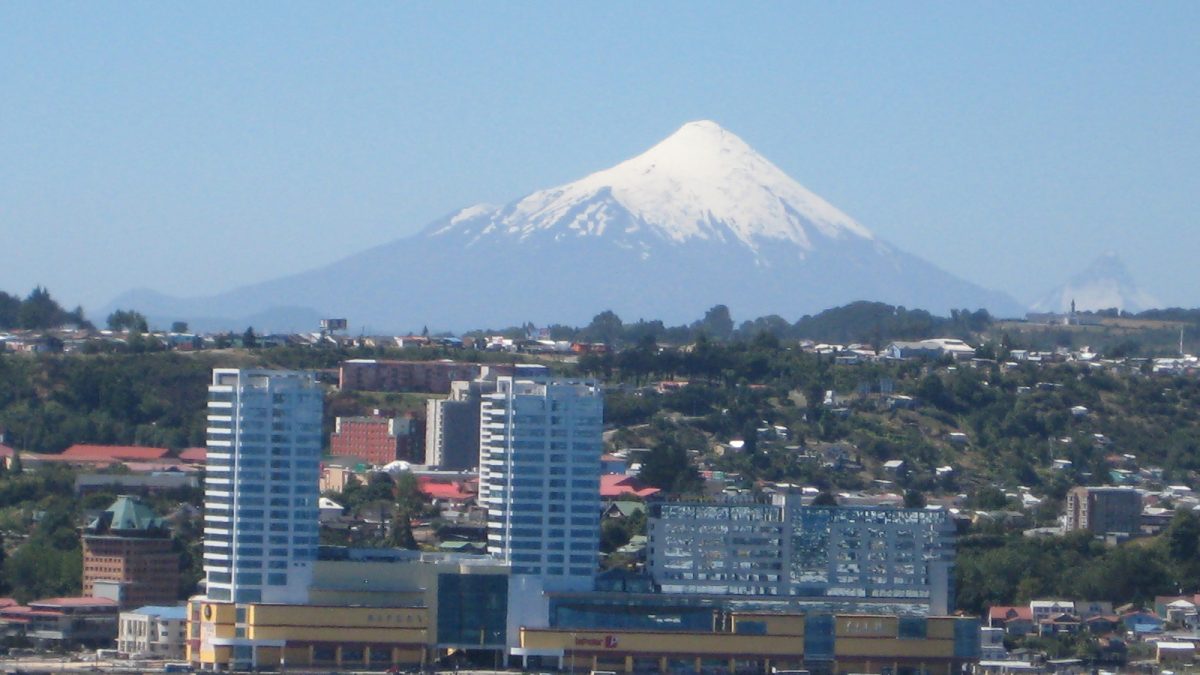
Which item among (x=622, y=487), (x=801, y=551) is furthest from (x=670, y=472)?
(x=801, y=551)

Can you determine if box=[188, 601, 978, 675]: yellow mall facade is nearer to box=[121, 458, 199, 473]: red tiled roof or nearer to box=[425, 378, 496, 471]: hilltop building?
box=[121, 458, 199, 473]: red tiled roof

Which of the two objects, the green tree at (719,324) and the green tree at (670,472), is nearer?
the green tree at (670,472)

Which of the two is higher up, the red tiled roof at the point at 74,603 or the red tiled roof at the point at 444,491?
the red tiled roof at the point at 444,491

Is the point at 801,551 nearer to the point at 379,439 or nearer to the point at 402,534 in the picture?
the point at 402,534

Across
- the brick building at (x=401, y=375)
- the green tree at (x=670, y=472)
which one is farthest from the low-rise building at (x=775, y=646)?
the brick building at (x=401, y=375)

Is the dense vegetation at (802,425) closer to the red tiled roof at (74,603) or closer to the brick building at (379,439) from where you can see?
the brick building at (379,439)

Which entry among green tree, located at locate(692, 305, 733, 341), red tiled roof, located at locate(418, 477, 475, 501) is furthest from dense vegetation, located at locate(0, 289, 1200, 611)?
green tree, located at locate(692, 305, 733, 341)
